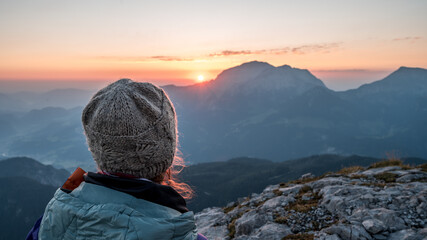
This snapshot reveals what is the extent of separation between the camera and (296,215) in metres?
11.2

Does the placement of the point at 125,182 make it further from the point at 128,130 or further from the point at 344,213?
the point at 344,213

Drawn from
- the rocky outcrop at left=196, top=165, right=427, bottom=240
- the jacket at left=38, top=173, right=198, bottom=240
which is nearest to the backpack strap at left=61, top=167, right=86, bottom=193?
the jacket at left=38, top=173, right=198, bottom=240

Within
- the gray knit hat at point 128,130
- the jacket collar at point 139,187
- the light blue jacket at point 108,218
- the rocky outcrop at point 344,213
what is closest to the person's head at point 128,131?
the gray knit hat at point 128,130

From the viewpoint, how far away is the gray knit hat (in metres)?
3.18

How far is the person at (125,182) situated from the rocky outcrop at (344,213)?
8141 mm

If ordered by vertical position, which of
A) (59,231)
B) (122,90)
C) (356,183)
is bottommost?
(356,183)

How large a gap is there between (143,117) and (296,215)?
34.3ft

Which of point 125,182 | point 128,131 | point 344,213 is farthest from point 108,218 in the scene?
point 344,213

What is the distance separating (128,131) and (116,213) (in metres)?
1.05

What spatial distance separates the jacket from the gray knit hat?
0.37 metres

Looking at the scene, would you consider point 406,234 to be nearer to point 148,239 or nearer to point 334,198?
point 334,198

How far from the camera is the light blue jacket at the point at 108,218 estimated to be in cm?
265

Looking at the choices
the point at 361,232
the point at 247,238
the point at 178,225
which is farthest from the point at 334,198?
the point at 178,225

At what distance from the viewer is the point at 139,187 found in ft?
9.61
